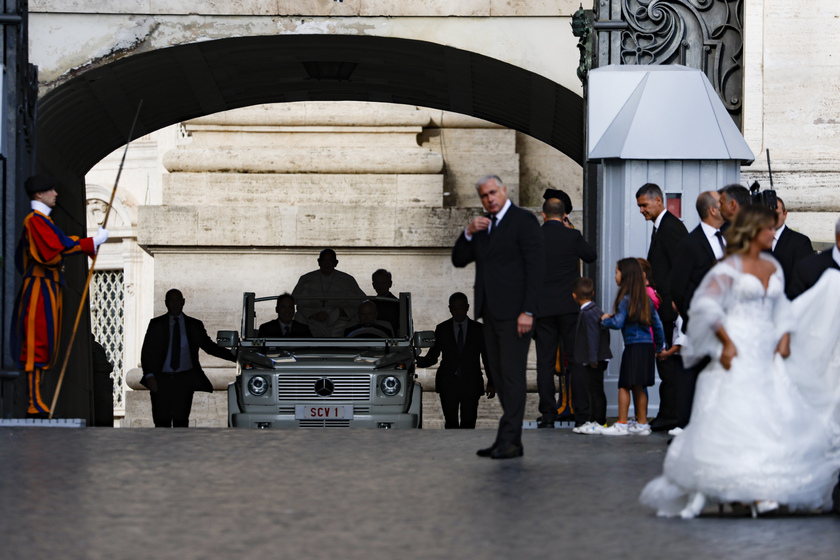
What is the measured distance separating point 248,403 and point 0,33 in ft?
13.1

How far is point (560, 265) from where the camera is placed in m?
10.9

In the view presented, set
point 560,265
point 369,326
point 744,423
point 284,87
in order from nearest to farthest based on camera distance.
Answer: point 744,423, point 560,265, point 369,326, point 284,87

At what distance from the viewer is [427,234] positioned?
18594mm

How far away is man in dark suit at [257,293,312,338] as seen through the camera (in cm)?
1364

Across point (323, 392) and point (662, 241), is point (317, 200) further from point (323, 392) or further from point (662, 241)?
point (662, 241)

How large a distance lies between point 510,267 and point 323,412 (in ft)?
13.8

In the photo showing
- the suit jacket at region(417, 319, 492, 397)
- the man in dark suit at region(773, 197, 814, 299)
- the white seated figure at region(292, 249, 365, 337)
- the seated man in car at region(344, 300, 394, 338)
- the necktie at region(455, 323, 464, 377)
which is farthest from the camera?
the necktie at region(455, 323, 464, 377)

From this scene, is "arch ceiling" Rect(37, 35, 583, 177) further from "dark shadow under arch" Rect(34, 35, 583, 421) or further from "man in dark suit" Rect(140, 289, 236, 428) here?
"man in dark suit" Rect(140, 289, 236, 428)

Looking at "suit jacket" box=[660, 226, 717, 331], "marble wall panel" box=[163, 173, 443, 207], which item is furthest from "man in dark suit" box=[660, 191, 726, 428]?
"marble wall panel" box=[163, 173, 443, 207]

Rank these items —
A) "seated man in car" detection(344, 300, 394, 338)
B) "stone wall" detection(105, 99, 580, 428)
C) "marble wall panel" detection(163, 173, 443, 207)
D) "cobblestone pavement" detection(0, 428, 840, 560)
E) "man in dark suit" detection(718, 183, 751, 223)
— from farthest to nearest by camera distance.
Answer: "marble wall panel" detection(163, 173, 443, 207) → "stone wall" detection(105, 99, 580, 428) → "seated man in car" detection(344, 300, 394, 338) → "man in dark suit" detection(718, 183, 751, 223) → "cobblestone pavement" detection(0, 428, 840, 560)

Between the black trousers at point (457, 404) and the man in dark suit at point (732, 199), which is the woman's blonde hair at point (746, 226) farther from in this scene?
the black trousers at point (457, 404)

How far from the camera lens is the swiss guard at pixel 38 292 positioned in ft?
37.2

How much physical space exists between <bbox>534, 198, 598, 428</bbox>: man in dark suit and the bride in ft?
13.0

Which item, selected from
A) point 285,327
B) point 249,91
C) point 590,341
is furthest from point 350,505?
point 249,91
